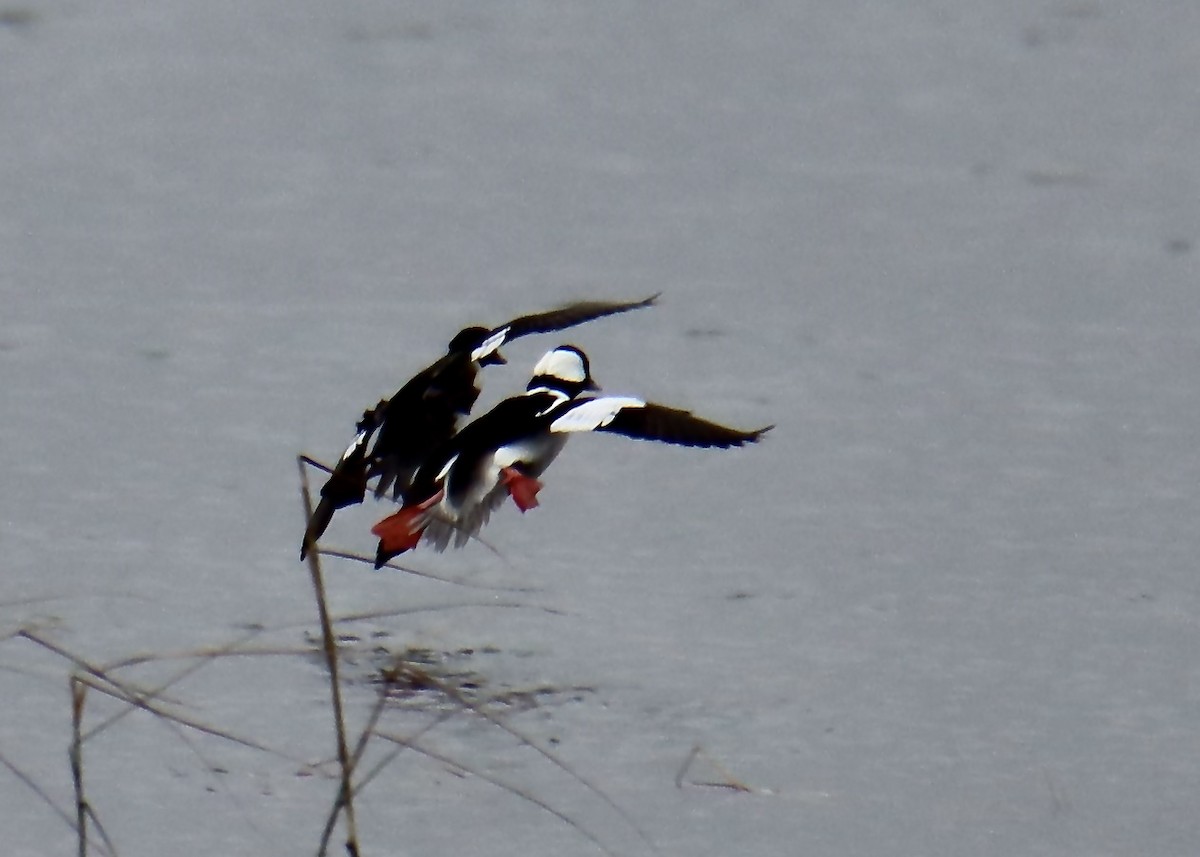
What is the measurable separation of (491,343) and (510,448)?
296 millimetres

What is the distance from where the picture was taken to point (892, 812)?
8.93ft

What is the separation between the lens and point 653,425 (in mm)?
2955

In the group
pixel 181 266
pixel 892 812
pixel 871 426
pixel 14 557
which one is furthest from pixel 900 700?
pixel 181 266

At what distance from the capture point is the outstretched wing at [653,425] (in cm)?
295

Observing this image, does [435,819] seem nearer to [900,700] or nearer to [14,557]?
[900,700]

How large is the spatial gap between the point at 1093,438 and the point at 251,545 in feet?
4.71

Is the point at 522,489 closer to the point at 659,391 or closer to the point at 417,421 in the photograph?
the point at 417,421

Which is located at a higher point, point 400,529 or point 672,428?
point 672,428

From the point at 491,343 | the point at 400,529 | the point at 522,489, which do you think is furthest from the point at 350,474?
the point at 491,343

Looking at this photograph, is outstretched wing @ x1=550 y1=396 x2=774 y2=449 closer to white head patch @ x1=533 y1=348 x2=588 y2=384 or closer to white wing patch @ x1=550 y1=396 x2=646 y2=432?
white wing patch @ x1=550 y1=396 x2=646 y2=432

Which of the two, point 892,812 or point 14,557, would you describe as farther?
point 14,557

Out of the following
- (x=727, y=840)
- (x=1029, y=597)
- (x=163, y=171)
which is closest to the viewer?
(x=727, y=840)

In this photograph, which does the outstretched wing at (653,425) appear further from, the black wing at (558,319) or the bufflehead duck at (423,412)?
the black wing at (558,319)

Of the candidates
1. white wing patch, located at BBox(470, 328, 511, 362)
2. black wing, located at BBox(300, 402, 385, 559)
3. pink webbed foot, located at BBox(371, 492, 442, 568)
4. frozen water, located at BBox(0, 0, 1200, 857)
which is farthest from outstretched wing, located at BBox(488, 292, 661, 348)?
pink webbed foot, located at BBox(371, 492, 442, 568)
